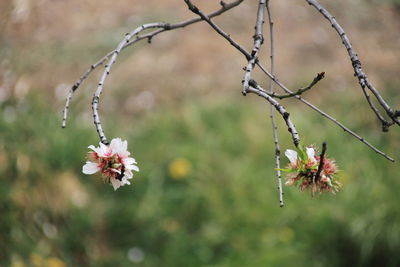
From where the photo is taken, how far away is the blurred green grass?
9.04 ft

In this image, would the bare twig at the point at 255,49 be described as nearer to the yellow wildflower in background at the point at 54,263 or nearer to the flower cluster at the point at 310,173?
the flower cluster at the point at 310,173

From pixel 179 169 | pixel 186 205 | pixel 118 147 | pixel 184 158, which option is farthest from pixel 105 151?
pixel 184 158

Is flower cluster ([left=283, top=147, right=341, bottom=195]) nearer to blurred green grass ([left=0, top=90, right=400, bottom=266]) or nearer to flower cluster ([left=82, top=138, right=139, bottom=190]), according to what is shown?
flower cluster ([left=82, top=138, right=139, bottom=190])

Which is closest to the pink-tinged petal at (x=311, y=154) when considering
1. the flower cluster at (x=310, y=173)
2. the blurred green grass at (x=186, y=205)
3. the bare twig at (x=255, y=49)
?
the flower cluster at (x=310, y=173)

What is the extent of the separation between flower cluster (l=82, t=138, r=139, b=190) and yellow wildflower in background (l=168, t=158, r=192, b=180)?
7.44ft

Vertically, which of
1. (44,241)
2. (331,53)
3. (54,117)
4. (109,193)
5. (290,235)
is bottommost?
(290,235)

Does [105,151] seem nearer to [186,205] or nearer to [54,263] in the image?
[54,263]

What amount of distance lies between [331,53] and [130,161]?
4443 millimetres

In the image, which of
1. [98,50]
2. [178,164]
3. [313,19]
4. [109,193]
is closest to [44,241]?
[109,193]

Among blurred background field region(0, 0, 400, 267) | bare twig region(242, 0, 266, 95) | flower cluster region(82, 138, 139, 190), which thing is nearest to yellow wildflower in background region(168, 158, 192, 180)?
blurred background field region(0, 0, 400, 267)

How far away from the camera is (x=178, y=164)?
3.35 metres

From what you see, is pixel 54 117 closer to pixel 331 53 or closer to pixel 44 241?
pixel 44 241

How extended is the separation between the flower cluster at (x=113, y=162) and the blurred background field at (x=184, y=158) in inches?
69.7

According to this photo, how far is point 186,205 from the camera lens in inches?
124
